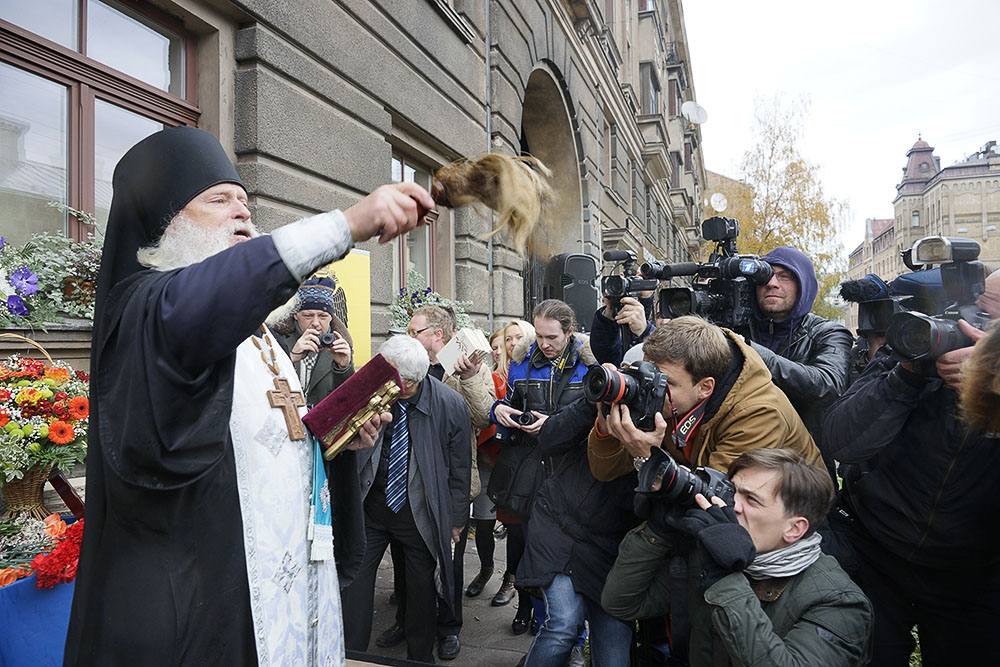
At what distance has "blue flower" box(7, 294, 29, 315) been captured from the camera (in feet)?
9.86

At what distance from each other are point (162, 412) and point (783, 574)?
1828mm

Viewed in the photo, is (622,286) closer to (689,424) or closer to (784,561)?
(689,424)

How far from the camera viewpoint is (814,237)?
24.3m

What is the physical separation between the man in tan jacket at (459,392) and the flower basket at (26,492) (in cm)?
219

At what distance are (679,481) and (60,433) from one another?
2.30 metres

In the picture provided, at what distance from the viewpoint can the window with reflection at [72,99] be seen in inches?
128

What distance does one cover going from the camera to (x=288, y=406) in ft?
6.20

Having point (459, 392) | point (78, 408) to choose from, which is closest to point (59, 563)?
point (78, 408)

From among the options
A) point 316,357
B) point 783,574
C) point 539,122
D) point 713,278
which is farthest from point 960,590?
point 539,122

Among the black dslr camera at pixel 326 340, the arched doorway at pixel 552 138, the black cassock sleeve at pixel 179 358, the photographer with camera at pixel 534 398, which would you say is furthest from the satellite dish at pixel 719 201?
the black cassock sleeve at pixel 179 358

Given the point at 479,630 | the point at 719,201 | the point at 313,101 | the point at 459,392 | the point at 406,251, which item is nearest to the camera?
the point at 479,630

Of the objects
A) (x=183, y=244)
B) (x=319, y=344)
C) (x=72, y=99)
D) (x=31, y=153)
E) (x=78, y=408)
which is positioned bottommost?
(x=78, y=408)

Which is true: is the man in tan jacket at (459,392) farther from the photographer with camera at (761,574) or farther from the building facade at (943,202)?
the building facade at (943,202)

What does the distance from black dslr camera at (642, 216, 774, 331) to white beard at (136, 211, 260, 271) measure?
2.34 meters
